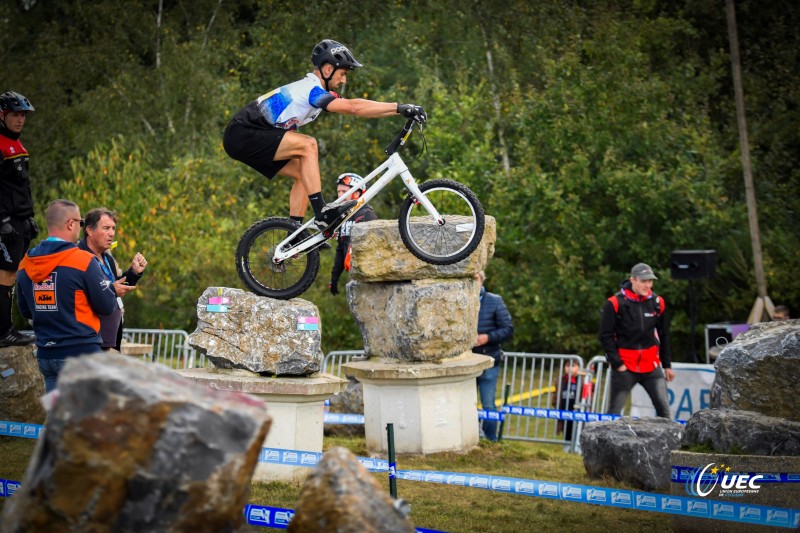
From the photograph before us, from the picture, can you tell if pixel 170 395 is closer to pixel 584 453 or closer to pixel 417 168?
pixel 584 453

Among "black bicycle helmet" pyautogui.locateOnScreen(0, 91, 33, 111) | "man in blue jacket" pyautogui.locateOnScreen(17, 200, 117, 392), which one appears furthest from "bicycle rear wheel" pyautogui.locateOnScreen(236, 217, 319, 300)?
"black bicycle helmet" pyautogui.locateOnScreen(0, 91, 33, 111)

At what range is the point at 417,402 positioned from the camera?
9539 millimetres

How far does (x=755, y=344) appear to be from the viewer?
24.2ft

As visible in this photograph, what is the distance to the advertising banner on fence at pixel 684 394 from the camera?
12.0 metres

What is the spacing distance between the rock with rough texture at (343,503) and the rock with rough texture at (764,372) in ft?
13.0

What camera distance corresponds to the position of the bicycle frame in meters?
7.79

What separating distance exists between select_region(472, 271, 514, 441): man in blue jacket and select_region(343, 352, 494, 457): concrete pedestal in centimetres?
107

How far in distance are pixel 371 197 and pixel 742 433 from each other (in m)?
3.22

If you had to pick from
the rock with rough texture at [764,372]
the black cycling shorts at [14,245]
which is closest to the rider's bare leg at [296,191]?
the black cycling shorts at [14,245]

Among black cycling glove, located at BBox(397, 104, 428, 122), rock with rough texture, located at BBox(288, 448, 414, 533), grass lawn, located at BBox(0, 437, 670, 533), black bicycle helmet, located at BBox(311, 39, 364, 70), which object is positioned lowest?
grass lawn, located at BBox(0, 437, 670, 533)

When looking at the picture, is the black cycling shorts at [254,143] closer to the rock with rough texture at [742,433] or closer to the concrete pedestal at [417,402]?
the concrete pedestal at [417,402]

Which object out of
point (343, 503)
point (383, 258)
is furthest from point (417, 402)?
point (343, 503)

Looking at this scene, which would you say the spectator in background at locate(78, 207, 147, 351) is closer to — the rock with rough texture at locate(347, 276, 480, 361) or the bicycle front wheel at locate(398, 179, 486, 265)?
the bicycle front wheel at locate(398, 179, 486, 265)

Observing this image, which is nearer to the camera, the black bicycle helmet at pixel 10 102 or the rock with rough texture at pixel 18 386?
the black bicycle helmet at pixel 10 102
